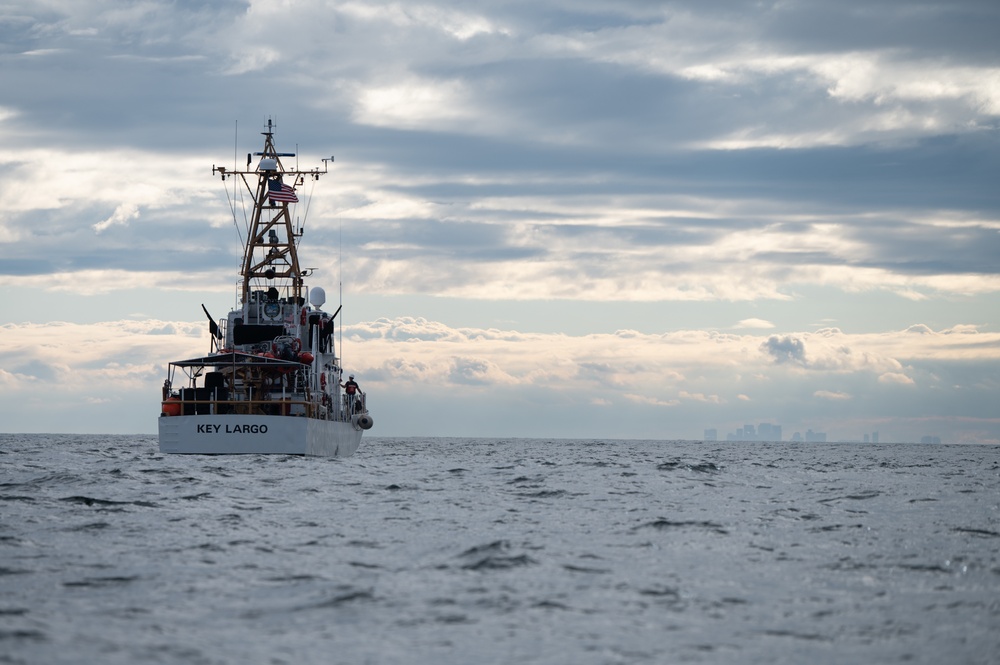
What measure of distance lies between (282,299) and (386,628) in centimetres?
5716

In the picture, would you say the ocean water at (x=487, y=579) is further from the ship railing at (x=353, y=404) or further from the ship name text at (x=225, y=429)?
the ship railing at (x=353, y=404)

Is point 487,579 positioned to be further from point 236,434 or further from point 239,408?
point 239,408

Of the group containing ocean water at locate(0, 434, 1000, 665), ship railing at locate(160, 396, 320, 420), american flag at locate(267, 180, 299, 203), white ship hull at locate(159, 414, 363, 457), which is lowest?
ocean water at locate(0, 434, 1000, 665)

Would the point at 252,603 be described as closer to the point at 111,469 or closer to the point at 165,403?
the point at 111,469

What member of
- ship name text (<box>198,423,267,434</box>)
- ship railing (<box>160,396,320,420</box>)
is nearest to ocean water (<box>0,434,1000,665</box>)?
ship name text (<box>198,423,267,434</box>)

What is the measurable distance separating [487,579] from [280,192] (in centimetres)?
5623

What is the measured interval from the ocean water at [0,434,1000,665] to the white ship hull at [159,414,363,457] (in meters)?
19.8

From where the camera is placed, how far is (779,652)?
12.8m

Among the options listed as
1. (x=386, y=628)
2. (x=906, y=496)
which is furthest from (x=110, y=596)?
(x=906, y=496)

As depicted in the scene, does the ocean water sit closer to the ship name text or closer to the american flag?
the ship name text

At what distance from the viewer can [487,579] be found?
17422mm

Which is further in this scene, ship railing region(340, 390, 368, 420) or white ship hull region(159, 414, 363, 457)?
ship railing region(340, 390, 368, 420)

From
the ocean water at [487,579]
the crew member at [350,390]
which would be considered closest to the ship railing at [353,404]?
the crew member at [350,390]

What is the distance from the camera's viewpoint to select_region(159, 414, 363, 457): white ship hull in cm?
5312
